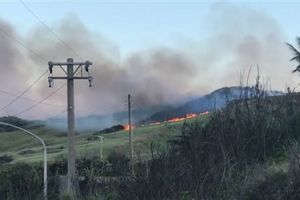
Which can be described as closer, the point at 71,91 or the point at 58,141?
the point at 71,91

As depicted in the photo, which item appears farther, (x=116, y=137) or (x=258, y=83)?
(x=116, y=137)

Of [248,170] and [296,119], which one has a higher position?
[296,119]

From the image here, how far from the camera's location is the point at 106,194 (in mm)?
17656

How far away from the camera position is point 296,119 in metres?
24.5

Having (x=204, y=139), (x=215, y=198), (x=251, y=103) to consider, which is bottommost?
(x=215, y=198)

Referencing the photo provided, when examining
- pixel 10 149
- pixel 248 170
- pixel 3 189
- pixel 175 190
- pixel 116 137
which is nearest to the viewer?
pixel 175 190

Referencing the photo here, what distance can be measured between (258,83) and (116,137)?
9086 centimetres

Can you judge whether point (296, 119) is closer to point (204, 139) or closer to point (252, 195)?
point (204, 139)

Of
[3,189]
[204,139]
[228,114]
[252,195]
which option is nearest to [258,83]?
[228,114]

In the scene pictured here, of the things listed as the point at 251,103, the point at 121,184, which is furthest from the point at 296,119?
the point at 121,184

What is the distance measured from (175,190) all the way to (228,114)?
24.8 feet

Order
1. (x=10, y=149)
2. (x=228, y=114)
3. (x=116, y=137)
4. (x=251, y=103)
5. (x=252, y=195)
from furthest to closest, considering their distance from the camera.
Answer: (x=10, y=149)
(x=116, y=137)
(x=251, y=103)
(x=228, y=114)
(x=252, y=195)

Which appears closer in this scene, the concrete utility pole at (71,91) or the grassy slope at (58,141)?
the concrete utility pole at (71,91)

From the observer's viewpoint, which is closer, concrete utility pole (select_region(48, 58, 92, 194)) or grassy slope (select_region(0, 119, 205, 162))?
concrete utility pole (select_region(48, 58, 92, 194))
